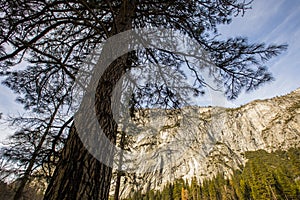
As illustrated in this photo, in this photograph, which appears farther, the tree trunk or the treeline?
the treeline

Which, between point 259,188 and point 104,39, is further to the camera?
point 259,188

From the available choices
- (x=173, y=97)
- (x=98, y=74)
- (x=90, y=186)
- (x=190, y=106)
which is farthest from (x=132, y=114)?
(x=90, y=186)

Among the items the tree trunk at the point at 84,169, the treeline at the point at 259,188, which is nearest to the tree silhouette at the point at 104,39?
the tree trunk at the point at 84,169

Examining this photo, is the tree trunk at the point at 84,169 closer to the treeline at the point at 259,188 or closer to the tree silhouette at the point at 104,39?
the tree silhouette at the point at 104,39

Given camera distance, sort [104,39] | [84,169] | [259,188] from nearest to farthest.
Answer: [84,169] < [104,39] < [259,188]

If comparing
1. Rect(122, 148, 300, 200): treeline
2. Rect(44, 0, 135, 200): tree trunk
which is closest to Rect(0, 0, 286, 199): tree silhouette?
Rect(44, 0, 135, 200): tree trunk

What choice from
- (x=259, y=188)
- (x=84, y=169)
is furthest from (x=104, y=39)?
(x=259, y=188)

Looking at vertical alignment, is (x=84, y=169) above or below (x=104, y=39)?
below

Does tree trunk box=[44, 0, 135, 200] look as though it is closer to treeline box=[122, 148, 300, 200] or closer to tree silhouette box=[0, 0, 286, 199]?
tree silhouette box=[0, 0, 286, 199]

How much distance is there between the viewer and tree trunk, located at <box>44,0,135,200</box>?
36.1 inches

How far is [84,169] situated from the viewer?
3.33 feet

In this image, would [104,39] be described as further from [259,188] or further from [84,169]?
[259,188]

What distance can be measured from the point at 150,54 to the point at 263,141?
292ft

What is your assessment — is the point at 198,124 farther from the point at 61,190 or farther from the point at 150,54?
the point at 61,190
